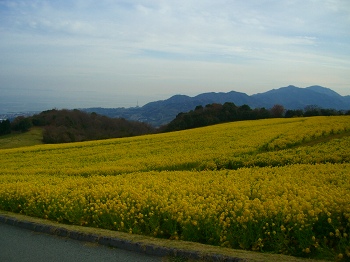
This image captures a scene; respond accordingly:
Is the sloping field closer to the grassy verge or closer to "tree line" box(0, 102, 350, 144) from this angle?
the grassy verge

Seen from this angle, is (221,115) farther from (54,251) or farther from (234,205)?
(54,251)

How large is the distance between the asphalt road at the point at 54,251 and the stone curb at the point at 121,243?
90mm

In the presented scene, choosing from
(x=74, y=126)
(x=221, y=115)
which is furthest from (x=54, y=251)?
(x=74, y=126)

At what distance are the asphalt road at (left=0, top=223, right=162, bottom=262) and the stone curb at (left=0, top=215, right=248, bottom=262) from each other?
0.09 m

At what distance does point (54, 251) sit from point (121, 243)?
1.25 metres

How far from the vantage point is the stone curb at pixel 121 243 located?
214 inches

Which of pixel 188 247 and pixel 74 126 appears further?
pixel 74 126

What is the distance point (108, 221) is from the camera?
25.9 feet

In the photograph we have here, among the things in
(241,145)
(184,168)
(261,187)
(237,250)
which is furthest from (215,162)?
(237,250)

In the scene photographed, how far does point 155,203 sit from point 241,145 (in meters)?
12.0

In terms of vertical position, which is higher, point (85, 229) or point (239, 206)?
point (239, 206)

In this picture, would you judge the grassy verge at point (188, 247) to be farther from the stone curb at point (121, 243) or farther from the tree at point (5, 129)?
the tree at point (5, 129)

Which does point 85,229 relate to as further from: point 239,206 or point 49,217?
point 239,206

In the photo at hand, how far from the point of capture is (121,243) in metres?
6.39
